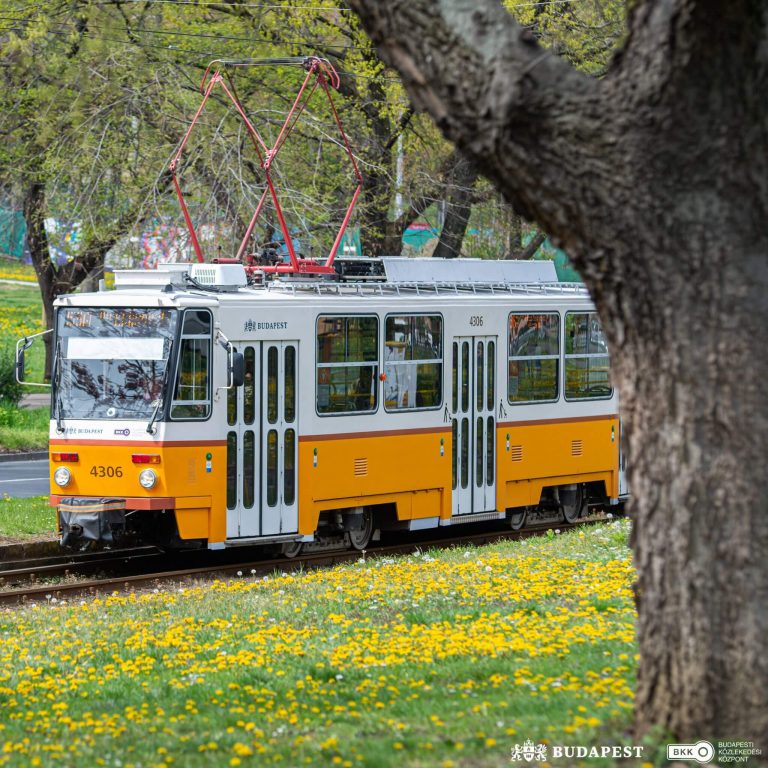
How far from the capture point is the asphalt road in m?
20.3

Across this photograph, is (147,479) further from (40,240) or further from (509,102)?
(40,240)

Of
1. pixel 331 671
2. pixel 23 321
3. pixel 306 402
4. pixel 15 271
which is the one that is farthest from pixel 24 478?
pixel 15 271

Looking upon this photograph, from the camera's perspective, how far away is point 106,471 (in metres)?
13.8

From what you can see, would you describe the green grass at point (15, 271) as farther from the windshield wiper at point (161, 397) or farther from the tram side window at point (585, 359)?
the windshield wiper at point (161, 397)

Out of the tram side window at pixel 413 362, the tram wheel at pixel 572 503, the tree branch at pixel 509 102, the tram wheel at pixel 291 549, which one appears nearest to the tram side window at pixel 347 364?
the tram side window at pixel 413 362

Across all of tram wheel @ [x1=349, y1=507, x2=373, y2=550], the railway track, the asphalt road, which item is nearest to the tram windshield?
the railway track

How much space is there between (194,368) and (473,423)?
4.30 m

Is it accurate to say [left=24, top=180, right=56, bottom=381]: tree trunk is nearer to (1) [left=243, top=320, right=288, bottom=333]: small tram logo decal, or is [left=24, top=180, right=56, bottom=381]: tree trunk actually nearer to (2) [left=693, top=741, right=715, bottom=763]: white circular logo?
(1) [left=243, top=320, right=288, bottom=333]: small tram logo decal

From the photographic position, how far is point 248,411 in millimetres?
14188

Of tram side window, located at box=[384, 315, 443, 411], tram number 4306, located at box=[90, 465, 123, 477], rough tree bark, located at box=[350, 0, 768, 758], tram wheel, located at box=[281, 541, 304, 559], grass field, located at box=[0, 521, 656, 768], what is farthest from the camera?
tram side window, located at box=[384, 315, 443, 411]

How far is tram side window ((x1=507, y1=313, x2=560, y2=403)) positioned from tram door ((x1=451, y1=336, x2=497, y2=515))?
1.25 ft

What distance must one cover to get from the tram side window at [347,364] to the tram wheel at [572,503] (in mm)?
4492

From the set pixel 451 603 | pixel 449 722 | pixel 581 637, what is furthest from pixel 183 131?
pixel 449 722

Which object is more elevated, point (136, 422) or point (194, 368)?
point (194, 368)
